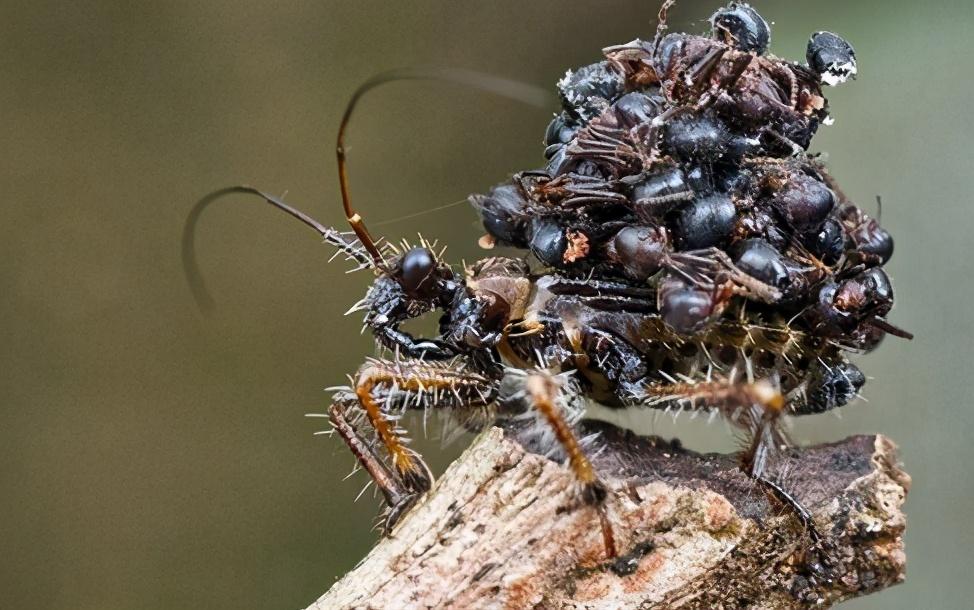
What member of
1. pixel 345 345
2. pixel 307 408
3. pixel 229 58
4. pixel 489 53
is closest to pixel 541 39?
pixel 489 53

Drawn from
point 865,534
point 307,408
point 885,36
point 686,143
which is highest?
point 307,408

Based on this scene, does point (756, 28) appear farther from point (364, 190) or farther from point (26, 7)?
point (26, 7)

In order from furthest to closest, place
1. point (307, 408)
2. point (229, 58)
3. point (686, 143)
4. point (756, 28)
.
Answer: point (307, 408)
point (229, 58)
point (756, 28)
point (686, 143)

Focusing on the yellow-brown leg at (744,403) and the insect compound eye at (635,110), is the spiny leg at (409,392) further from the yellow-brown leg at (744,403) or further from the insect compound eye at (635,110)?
the insect compound eye at (635,110)

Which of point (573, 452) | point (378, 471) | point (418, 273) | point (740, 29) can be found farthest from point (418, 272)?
point (740, 29)

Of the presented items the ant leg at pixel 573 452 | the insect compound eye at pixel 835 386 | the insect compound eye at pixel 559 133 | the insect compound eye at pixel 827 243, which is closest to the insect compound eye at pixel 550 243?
the insect compound eye at pixel 559 133

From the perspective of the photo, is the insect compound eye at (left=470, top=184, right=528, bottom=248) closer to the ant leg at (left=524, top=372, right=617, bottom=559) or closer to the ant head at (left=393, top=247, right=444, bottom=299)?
the ant head at (left=393, top=247, right=444, bottom=299)

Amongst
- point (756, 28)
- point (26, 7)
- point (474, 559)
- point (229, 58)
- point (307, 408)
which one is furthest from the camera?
point (307, 408)

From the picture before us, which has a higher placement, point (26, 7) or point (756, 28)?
point (26, 7)
